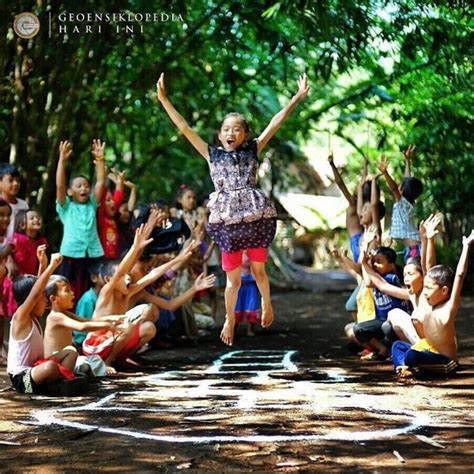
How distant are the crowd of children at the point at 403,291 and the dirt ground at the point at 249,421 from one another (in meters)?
0.21

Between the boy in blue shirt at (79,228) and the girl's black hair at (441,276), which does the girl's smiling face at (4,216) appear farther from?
the girl's black hair at (441,276)

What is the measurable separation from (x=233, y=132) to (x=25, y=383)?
2.07 meters

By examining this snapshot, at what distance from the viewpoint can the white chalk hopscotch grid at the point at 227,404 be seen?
436cm

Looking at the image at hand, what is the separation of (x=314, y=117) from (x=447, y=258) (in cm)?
348

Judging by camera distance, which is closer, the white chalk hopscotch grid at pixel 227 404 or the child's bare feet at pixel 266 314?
the white chalk hopscotch grid at pixel 227 404

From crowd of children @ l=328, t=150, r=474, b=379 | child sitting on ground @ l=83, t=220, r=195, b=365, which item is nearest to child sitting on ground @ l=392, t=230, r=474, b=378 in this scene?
crowd of children @ l=328, t=150, r=474, b=379

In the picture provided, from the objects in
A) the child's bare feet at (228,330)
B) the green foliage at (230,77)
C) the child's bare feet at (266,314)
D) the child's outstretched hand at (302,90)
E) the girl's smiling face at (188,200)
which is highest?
the green foliage at (230,77)

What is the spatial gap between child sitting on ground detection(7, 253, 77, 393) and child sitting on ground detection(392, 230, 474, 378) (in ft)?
7.61

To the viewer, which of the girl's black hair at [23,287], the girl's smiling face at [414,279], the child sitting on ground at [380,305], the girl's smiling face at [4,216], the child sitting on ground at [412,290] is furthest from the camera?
the girl's smiling face at [4,216]

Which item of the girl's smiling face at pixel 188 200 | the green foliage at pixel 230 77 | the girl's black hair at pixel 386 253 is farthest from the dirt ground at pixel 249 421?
the green foliage at pixel 230 77

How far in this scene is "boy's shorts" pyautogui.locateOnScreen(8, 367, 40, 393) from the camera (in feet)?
18.6

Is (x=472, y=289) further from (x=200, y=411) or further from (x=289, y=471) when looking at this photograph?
(x=289, y=471)

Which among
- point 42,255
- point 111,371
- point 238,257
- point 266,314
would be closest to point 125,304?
point 111,371

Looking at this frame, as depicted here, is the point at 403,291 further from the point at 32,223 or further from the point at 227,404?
the point at 32,223
